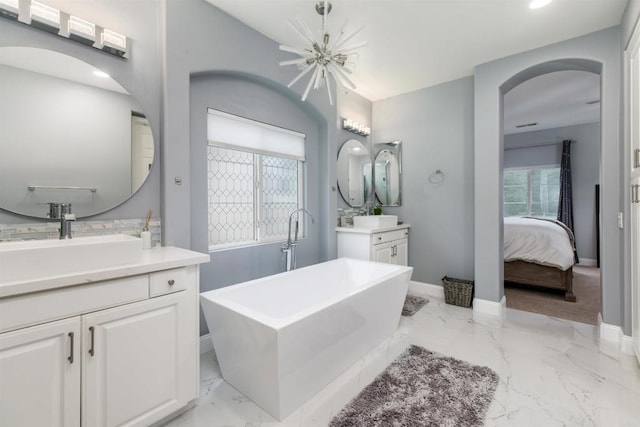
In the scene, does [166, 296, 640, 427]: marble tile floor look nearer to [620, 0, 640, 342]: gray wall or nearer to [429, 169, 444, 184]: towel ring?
[620, 0, 640, 342]: gray wall

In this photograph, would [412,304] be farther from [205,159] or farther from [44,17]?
[44,17]

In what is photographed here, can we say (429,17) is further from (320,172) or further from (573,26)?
(320,172)

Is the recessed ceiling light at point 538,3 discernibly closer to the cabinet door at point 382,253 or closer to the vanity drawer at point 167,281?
the cabinet door at point 382,253

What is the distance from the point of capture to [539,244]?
12.1 ft

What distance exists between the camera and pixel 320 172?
3395 millimetres

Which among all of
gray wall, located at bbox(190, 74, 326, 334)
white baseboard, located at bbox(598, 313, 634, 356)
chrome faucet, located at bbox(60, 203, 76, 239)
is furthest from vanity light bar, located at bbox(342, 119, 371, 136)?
white baseboard, located at bbox(598, 313, 634, 356)

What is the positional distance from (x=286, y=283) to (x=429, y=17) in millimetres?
2461

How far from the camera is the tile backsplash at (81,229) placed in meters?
1.48

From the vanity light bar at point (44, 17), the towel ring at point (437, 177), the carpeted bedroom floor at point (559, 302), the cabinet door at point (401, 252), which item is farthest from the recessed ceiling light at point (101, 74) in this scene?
the carpeted bedroom floor at point (559, 302)

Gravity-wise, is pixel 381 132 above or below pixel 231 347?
above

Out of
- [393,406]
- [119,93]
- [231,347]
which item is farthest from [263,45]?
[393,406]

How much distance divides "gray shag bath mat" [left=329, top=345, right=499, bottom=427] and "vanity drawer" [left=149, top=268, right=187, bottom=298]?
43.2 inches

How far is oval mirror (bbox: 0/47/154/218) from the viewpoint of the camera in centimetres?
147

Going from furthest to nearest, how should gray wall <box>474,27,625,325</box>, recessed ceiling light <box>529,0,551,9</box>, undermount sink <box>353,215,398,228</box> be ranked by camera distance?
undermount sink <box>353,215,398,228</box>
gray wall <box>474,27,625,325</box>
recessed ceiling light <box>529,0,551,9</box>
